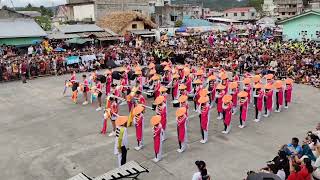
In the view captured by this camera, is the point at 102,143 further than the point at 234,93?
No

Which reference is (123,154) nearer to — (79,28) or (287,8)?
(79,28)

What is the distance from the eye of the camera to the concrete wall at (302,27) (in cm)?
3131

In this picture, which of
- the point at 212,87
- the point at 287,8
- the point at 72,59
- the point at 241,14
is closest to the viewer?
the point at 212,87

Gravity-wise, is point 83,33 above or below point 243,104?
above

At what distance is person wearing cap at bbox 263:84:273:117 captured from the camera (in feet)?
45.0

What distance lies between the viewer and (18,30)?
28312mm

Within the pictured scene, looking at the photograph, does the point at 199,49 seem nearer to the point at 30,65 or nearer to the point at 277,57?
the point at 277,57

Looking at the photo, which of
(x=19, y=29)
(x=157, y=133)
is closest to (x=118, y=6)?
(x=19, y=29)

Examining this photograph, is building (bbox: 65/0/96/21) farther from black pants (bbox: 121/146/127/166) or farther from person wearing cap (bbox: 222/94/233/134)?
black pants (bbox: 121/146/127/166)

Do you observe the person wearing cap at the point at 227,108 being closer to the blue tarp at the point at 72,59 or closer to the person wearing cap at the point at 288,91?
the person wearing cap at the point at 288,91

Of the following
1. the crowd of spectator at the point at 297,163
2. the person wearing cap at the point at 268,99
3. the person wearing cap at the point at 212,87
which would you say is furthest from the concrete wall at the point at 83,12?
the crowd of spectator at the point at 297,163

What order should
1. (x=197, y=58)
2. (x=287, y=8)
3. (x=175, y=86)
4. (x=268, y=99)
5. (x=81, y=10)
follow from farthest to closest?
(x=287, y=8), (x=81, y=10), (x=197, y=58), (x=175, y=86), (x=268, y=99)

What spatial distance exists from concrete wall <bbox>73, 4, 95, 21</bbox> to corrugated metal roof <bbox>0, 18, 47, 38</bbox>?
26.0 ft

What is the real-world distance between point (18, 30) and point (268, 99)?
2100 cm
